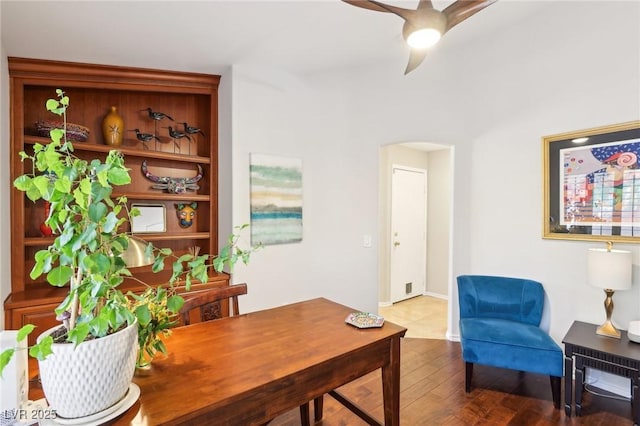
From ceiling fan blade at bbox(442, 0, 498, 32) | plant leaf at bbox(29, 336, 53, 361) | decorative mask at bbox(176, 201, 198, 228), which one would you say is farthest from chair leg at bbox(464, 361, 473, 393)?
decorative mask at bbox(176, 201, 198, 228)

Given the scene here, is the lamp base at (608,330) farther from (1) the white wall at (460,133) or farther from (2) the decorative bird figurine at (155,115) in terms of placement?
(2) the decorative bird figurine at (155,115)

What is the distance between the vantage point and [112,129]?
2830mm


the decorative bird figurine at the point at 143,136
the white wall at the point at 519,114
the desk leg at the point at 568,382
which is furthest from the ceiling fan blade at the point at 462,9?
the decorative bird figurine at the point at 143,136

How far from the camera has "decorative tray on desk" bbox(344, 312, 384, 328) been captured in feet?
5.16

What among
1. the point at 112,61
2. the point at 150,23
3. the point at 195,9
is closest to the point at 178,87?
the point at 112,61

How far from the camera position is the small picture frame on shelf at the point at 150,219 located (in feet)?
9.86

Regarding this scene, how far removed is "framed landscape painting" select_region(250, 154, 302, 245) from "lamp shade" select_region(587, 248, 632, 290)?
8.15ft

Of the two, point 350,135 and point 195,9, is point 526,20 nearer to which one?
point 350,135

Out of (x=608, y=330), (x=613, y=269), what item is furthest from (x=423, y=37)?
(x=608, y=330)

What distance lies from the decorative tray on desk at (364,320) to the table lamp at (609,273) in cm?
171

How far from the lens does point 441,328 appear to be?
147 inches

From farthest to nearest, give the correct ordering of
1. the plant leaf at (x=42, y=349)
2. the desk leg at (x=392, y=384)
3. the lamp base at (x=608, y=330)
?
the lamp base at (x=608, y=330) → the desk leg at (x=392, y=384) → the plant leaf at (x=42, y=349)

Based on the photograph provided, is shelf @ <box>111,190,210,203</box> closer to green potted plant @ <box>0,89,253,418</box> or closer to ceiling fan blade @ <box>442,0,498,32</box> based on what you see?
green potted plant @ <box>0,89,253,418</box>

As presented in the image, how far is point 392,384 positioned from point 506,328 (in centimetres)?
146
